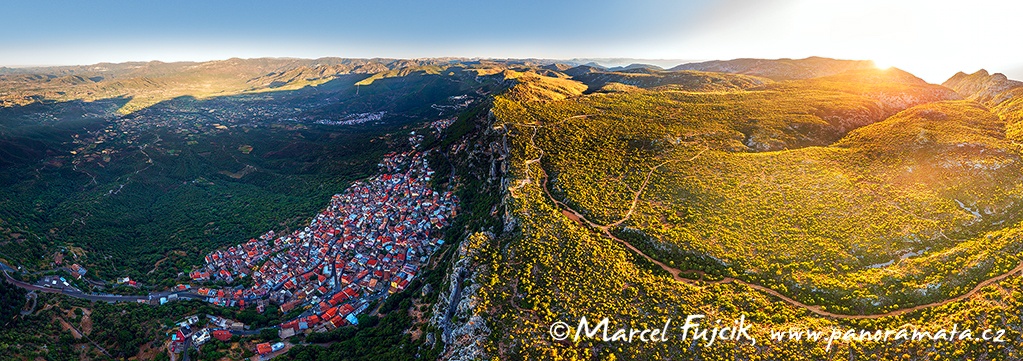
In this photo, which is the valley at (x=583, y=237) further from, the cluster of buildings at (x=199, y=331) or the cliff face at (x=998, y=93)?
the cliff face at (x=998, y=93)

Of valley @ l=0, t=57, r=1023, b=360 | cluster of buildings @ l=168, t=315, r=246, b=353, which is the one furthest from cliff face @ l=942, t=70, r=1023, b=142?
cluster of buildings @ l=168, t=315, r=246, b=353

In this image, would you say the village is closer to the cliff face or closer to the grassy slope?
the grassy slope

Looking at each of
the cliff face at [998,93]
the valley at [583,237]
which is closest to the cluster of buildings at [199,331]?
the valley at [583,237]

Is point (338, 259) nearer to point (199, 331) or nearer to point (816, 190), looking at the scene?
point (199, 331)

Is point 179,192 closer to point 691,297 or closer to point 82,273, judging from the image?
point 82,273

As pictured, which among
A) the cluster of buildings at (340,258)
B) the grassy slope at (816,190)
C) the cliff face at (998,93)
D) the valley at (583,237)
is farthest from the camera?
the cliff face at (998,93)

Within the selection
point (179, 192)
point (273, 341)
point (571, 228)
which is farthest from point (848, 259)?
point (179, 192)
